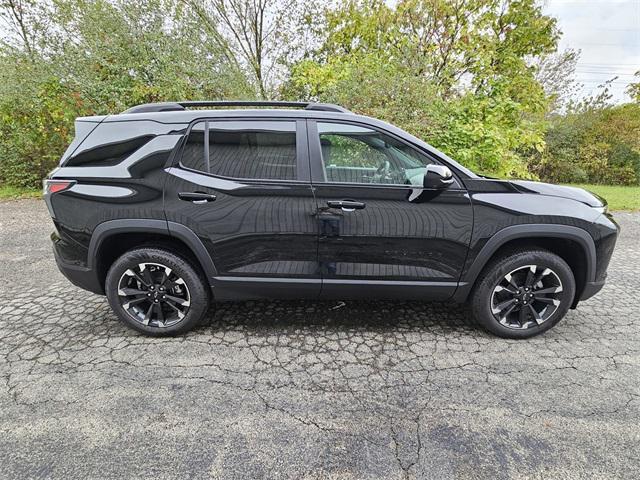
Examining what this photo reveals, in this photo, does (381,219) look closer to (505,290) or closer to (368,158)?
(368,158)

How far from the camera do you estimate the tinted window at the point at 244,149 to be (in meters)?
2.55

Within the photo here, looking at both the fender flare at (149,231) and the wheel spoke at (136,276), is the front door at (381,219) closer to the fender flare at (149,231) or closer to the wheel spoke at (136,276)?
the fender flare at (149,231)

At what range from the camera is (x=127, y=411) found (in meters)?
2.04

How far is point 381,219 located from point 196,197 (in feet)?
4.65

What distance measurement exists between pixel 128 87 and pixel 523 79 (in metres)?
10.5

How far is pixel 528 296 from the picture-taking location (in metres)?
2.68

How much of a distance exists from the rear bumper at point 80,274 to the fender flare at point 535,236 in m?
2.99

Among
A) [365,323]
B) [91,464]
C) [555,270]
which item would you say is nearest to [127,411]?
[91,464]

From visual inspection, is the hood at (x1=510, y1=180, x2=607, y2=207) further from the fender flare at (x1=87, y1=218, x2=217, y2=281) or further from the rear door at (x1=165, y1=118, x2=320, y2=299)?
the fender flare at (x1=87, y1=218, x2=217, y2=281)

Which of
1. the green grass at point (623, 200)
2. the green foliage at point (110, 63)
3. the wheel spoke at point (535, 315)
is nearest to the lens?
the wheel spoke at point (535, 315)

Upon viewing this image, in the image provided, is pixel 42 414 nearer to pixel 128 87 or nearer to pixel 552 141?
pixel 128 87

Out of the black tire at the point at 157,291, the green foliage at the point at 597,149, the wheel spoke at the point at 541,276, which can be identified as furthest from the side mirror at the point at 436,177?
the green foliage at the point at 597,149

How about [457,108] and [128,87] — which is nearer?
[457,108]

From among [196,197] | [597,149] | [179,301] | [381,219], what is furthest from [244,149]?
[597,149]
